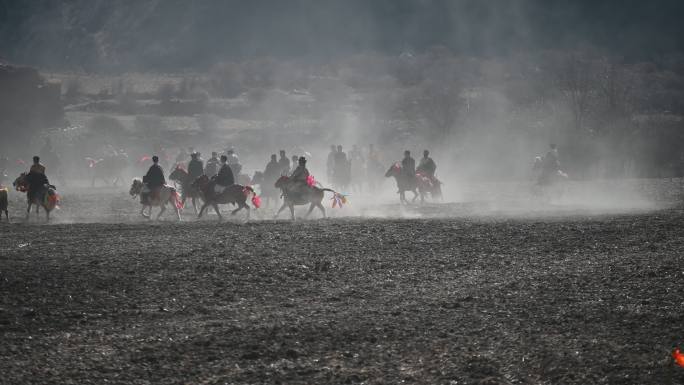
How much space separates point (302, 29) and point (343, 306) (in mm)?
109157

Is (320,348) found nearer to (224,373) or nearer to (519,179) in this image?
(224,373)

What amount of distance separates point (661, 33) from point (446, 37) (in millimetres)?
28894

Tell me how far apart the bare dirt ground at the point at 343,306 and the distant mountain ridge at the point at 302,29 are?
9040cm

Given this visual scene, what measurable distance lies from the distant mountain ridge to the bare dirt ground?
90.4m

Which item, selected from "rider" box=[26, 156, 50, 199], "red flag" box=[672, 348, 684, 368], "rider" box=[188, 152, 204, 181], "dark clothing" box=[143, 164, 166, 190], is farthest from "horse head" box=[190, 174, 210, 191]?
"red flag" box=[672, 348, 684, 368]

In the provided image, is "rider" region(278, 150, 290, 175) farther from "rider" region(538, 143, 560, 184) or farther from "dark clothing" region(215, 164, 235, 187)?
"rider" region(538, 143, 560, 184)

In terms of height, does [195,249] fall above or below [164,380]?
above

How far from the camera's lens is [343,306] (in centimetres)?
1160

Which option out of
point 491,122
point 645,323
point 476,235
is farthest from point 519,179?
point 645,323

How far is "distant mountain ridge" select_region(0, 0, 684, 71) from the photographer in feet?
347

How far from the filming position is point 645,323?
1042 centimetres

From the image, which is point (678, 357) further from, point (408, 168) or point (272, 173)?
point (408, 168)

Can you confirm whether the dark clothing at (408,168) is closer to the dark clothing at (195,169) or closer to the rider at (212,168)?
the rider at (212,168)

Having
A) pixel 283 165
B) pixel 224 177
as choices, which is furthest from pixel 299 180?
pixel 283 165
